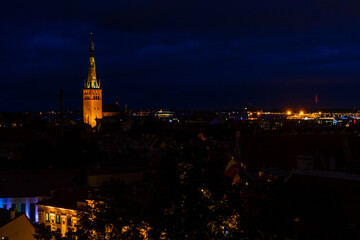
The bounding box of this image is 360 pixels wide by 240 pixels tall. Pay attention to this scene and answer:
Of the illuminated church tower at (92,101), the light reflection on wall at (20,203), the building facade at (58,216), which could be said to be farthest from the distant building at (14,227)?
the illuminated church tower at (92,101)

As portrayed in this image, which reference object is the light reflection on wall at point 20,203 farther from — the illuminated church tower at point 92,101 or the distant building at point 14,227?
the illuminated church tower at point 92,101

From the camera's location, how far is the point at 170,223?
1228cm

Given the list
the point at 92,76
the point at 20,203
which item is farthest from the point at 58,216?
A: the point at 92,76

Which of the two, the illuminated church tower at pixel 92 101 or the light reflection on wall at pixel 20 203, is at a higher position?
the illuminated church tower at pixel 92 101

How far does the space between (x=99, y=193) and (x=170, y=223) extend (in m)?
5.53

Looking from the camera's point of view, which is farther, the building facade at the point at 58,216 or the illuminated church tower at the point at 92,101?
the illuminated church tower at the point at 92,101

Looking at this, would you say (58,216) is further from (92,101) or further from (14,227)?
(92,101)

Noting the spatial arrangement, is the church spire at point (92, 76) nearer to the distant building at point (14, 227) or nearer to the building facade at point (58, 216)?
the building facade at point (58, 216)

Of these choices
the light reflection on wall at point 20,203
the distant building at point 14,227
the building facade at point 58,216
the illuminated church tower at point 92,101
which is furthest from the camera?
the illuminated church tower at point 92,101

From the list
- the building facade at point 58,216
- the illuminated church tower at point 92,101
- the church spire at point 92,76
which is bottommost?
the building facade at point 58,216

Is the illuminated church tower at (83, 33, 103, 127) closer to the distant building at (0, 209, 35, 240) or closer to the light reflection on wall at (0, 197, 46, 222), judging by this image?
the light reflection on wall at (0, 197, 46, 222)

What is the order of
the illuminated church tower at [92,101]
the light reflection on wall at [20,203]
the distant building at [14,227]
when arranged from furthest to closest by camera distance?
the illuminated church tower at [92,101], the light reflection on wall at [20,203], the distant building at [14,227]

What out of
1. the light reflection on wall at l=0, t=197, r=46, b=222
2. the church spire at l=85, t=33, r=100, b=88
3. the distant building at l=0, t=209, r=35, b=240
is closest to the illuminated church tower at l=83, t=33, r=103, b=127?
the church spire at l=85, t=33, r=100, b=88

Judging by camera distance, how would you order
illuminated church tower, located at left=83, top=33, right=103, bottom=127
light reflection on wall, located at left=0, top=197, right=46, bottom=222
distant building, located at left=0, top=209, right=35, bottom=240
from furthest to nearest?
illuminated church tower, located at left=83, top=33, right=103, bottom=127
light reflection on wall, located at left=0, top=197, right=46, bottom=222
distant building, located at left=0, top=209, right=35, bottom=240
